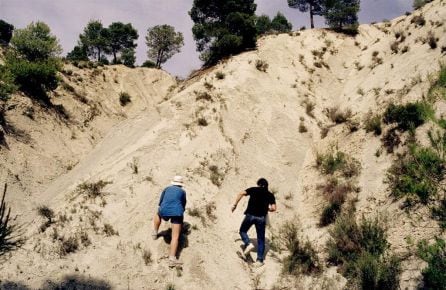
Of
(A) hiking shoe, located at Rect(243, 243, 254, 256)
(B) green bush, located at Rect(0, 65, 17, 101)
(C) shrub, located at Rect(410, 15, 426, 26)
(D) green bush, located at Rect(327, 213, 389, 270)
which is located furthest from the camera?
(C) shrub, located at Rect(410, 15, 426, 26)

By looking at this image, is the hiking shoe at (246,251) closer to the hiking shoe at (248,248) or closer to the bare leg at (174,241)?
the hiking shoe at (248,248)

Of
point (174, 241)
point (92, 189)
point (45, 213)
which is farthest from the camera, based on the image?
point (92, 189)

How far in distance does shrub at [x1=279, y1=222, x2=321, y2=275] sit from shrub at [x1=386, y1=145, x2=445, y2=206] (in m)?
2.97

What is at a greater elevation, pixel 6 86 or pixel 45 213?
pixel 6 86

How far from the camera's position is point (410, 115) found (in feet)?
44.0

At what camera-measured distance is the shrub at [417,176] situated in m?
10.2

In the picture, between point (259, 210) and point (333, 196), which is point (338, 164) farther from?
point (259, 210)

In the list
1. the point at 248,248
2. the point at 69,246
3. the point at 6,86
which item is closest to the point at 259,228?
the point at 248,248

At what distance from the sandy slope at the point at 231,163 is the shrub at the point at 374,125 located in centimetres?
26

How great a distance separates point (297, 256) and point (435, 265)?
3.42 metres

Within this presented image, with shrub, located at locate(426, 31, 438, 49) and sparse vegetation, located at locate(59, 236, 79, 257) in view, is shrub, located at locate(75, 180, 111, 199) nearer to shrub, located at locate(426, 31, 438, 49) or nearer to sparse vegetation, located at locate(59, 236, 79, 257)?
sparse vegetation, located at locate(59, 236, 79, 257)

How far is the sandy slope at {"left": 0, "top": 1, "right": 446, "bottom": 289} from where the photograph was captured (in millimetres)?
9664

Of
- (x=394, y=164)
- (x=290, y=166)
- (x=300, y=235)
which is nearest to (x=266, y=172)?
(x=290, y=166)

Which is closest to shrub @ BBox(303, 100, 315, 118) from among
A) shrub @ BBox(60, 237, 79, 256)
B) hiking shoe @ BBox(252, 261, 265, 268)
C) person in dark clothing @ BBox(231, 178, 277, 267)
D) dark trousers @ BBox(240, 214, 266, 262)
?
person in dark clothing @ BBox(231, 178, 277, 267)
